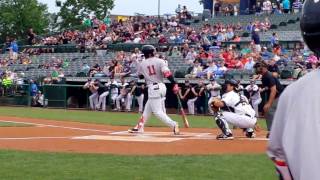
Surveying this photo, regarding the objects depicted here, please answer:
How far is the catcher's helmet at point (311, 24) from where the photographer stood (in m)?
1.84

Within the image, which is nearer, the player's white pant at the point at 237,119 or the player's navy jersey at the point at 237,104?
the player's white pant at the point at 237,119

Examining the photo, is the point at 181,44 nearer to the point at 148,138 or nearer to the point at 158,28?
the point at 158,28

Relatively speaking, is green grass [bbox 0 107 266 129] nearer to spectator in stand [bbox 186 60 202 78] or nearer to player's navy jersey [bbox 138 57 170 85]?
spectator in stand [bbox 186 60 202 78]

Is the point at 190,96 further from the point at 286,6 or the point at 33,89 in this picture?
the point at 286,6

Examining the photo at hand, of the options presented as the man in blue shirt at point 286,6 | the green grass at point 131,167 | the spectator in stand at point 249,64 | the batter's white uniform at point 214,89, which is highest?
the man in blue shirt at point 286,6

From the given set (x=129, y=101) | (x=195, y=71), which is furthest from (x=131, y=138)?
(x=129, y=101)

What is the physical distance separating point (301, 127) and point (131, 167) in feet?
19.7

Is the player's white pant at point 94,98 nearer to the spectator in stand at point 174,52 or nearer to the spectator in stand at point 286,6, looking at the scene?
the spectator in stand at point 174,52

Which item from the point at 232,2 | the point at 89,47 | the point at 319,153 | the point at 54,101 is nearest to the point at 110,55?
the point at 89,47

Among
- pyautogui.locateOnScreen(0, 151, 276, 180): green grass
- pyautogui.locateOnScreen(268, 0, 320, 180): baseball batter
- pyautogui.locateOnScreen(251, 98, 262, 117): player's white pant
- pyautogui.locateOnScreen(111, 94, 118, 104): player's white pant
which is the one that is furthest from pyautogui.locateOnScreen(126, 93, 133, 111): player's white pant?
pyautogui.locateOnScreen(268, 0, 320, 180): baseball batter

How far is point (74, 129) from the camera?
14375 mm

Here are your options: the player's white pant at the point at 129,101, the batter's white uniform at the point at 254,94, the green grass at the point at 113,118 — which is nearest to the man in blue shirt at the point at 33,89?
the player's white pant at the point at 129,101

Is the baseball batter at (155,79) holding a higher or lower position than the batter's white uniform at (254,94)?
higher

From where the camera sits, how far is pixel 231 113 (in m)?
11.7
